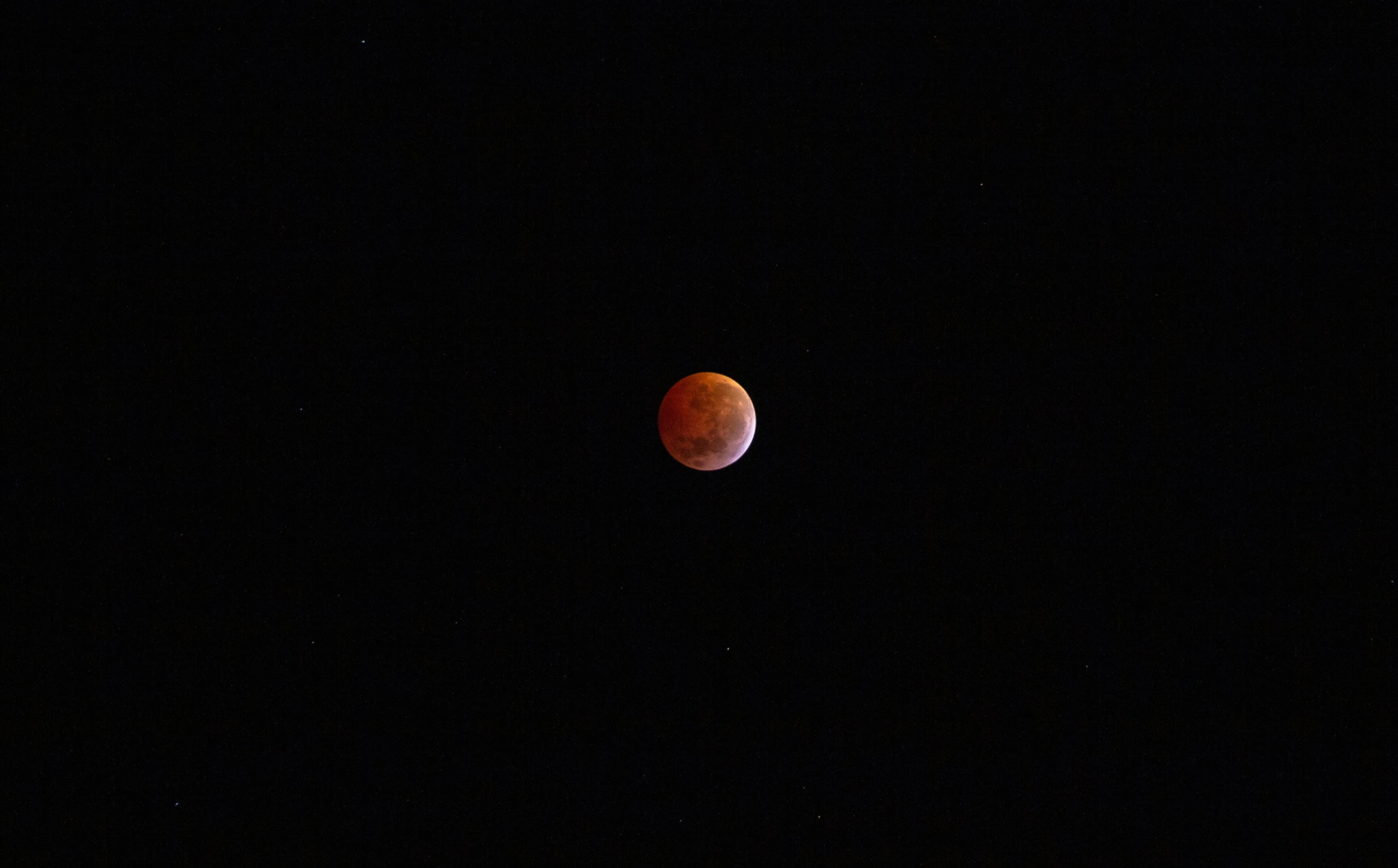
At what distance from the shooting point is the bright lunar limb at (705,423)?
3279 millimetres

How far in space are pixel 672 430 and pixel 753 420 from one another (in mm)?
440

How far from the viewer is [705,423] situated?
3270mm

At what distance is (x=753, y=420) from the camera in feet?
11.5

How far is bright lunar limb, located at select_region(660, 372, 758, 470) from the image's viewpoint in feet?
10.8

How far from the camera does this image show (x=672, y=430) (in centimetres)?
330
